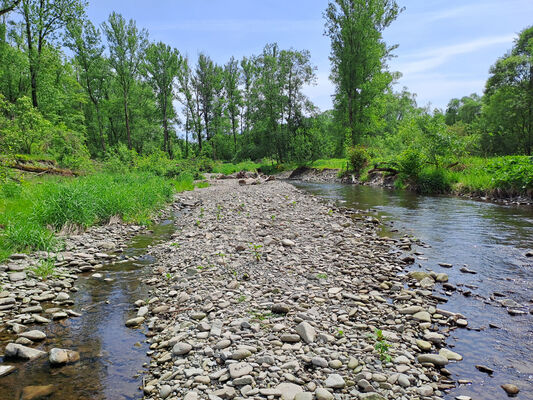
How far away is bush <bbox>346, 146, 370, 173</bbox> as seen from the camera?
32.0 metres

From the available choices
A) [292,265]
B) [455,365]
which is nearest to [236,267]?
[292,265]

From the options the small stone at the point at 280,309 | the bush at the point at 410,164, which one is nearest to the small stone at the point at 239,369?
the small stone at the point at 280,309

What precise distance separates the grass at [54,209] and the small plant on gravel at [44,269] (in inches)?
36.2

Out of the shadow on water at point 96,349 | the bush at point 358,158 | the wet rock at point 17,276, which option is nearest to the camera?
the shadow on water at point 96,349

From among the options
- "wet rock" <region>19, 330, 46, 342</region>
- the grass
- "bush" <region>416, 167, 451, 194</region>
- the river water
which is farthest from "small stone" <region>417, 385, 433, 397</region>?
"bush" <region>416, 167, 451, 194</region>

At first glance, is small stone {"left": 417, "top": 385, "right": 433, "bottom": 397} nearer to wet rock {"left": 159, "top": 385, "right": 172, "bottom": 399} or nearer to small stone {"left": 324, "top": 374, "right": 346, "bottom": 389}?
small stone {"left": 324, "top": 374, "right": 346, "bottom": 389}

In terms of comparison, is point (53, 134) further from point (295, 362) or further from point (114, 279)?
point (295, 362)

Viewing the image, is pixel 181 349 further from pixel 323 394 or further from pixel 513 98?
pixel 513 98

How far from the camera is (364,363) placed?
375 cm

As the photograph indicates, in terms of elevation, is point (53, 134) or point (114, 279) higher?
point (53, 134)

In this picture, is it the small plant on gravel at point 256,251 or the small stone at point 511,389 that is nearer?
the small stone at point 511,389

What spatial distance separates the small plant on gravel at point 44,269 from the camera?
Result: 6.80 m

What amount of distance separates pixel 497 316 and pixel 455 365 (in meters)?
1.79

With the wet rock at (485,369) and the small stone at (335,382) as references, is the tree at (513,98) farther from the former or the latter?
the small stone at (335,382)
